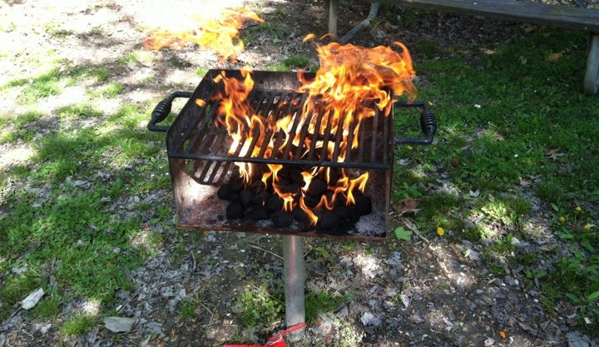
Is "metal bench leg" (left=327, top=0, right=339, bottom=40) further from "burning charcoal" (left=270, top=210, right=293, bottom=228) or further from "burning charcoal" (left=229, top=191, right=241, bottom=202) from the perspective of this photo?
"burning charcoal" (left=270, top=210, right=293, bottom=228)

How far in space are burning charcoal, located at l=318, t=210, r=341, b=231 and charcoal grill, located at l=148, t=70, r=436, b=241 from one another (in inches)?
1.6

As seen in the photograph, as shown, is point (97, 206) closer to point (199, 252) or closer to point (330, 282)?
point (199, 252)

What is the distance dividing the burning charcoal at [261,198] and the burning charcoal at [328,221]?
269 millimetres

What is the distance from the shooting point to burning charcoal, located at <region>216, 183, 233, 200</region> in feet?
7.54

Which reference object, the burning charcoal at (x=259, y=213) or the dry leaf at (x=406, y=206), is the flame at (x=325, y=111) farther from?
the dry leaf at (x=406, y=206)

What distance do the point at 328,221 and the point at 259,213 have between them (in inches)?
12.3

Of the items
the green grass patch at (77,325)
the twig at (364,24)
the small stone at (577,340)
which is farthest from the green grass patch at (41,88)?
the small stone at (577,340)

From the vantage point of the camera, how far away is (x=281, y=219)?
2148 millimetres

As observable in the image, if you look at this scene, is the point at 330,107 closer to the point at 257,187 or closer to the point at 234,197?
the point at 257,187

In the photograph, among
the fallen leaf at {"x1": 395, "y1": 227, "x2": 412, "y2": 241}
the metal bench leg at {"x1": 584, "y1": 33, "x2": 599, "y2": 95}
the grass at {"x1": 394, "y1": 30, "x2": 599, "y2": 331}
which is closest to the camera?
the grass at {"x1": 394, "y1": 30, "x2": 599, "y2": 331}

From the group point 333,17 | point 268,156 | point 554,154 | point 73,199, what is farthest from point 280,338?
Answer: point 333,17

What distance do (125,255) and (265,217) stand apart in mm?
1669

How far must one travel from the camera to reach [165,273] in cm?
331

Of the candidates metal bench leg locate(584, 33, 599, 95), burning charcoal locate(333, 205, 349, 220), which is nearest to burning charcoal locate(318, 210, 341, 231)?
burning charcoal locate(333, 205, 349, 220)
